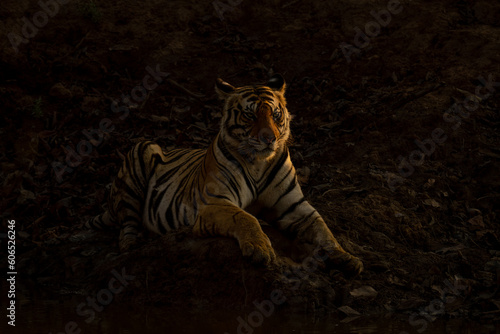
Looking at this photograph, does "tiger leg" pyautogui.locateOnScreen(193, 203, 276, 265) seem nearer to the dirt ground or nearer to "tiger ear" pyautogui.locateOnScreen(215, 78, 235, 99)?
the dirt ground

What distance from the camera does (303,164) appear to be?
8.91m

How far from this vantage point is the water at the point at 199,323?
14.9ft

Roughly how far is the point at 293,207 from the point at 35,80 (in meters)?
6.04

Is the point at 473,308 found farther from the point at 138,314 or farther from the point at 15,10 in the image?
the point at 15,10

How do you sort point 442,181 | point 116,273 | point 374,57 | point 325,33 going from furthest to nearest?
point 325,33, point 374,57, point 442,181, point 116,273

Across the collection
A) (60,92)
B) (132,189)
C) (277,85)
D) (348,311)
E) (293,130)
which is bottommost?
(293,130)

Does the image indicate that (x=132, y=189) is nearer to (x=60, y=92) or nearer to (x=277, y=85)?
(x=277, y=85)

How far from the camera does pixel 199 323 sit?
188 inches

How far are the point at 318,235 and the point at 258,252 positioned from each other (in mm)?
903

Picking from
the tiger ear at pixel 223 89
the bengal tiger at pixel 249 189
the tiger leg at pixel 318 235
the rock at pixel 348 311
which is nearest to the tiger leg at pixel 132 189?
the bengal tiger at pixel 249 189

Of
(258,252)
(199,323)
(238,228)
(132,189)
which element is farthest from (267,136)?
(132,189)

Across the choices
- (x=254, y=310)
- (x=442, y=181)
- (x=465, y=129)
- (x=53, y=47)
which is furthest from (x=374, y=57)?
(x=254, y=310)

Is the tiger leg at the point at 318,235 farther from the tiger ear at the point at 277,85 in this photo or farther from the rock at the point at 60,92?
the rock at the point at 60,92

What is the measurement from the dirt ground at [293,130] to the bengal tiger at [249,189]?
0.60 feet
